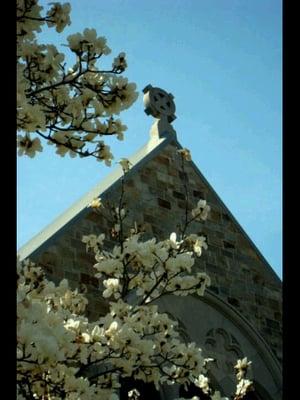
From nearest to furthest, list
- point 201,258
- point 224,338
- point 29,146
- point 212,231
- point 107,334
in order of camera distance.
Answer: point 29,146, point 107,334, point 224,338, point 201,258, point 212,231

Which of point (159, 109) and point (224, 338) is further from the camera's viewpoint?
point (159, 109)

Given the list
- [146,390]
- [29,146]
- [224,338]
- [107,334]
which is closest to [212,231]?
[224,338]

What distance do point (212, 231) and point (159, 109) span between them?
1.52m

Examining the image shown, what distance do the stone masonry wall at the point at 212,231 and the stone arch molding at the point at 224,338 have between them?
0.59 feet

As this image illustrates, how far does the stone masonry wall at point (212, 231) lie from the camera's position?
36.1ft

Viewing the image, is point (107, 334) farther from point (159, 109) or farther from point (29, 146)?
point (159, 109)

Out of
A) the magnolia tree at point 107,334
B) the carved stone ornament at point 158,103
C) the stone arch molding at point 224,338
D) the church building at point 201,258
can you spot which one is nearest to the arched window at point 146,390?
the church building at point 201,258

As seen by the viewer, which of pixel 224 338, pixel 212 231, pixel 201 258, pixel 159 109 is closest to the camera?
pixel 224 338

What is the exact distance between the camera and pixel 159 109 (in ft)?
39.5

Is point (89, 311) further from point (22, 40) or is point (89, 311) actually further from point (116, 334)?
point (22, 40)

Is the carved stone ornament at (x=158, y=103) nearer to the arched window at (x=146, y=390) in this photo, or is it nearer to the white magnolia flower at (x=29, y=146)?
the arched window at (x=146, y=390)

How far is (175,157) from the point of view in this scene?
461 inches

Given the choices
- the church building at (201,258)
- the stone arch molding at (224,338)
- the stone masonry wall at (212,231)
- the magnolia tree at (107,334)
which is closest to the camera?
the magnolia tree at (107,334)

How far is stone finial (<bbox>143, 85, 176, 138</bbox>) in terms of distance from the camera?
11898mm
